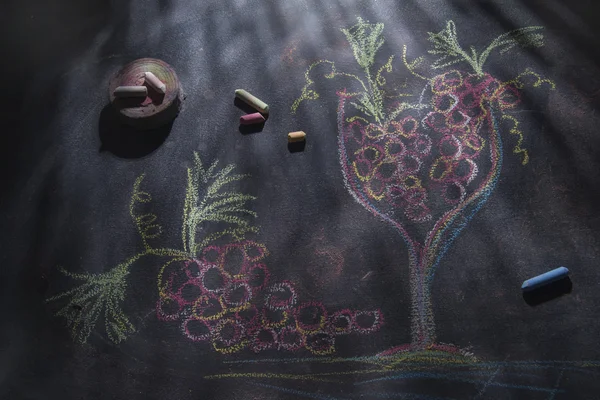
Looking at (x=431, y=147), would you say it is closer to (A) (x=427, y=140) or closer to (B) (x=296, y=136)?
(A) (x=427, y=140)

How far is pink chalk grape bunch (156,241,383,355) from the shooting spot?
4.54 meters

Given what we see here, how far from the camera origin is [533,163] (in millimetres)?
4855

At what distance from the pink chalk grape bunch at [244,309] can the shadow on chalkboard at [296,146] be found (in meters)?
0.93

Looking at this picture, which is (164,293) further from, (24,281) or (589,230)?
(589,230)

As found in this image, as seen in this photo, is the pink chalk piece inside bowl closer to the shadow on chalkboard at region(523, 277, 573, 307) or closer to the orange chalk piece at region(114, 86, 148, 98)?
the orange chalk piece at region(114, 86, 148, 98)

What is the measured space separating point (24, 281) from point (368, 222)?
9.78 ft

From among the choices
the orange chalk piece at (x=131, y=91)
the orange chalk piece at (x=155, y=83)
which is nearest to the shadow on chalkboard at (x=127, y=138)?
the orange chalk piece at (x=131, y=91)

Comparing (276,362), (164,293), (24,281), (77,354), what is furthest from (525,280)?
(24,281)

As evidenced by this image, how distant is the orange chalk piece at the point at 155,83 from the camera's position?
530 cm

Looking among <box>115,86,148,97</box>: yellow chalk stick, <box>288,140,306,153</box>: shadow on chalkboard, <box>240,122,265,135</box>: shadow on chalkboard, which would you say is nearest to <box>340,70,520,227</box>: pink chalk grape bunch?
<box>288,140,306,153</box>: shadow on chalkboard

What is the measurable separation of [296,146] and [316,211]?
2.13 ft

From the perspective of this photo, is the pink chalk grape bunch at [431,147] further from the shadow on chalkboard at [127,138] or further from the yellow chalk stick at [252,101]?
the shadow on chalkboard at [127,138]

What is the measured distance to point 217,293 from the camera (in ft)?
15.5

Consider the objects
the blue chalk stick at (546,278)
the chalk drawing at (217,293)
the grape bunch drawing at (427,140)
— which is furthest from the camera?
the grape bunch drawing at (427,140)
